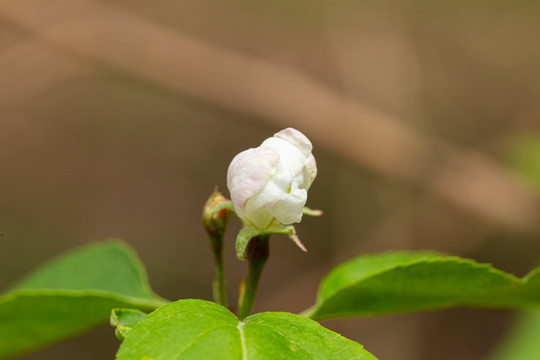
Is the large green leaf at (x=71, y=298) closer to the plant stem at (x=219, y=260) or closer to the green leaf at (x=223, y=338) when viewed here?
the plant stem at (x=219, y=260)

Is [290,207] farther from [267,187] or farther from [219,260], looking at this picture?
[219,260]

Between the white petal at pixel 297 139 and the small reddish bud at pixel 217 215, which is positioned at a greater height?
the white petal at pixel 297 139

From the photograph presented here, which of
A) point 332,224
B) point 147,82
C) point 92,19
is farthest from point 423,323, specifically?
point 92,19

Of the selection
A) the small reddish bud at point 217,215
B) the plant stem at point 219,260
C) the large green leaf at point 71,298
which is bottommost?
the large green leaf at point 71,298

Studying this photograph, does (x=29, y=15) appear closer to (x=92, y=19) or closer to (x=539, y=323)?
(x=92, y=19)

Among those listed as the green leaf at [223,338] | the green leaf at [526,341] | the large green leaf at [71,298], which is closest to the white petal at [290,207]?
the green leaf at [223,338]
